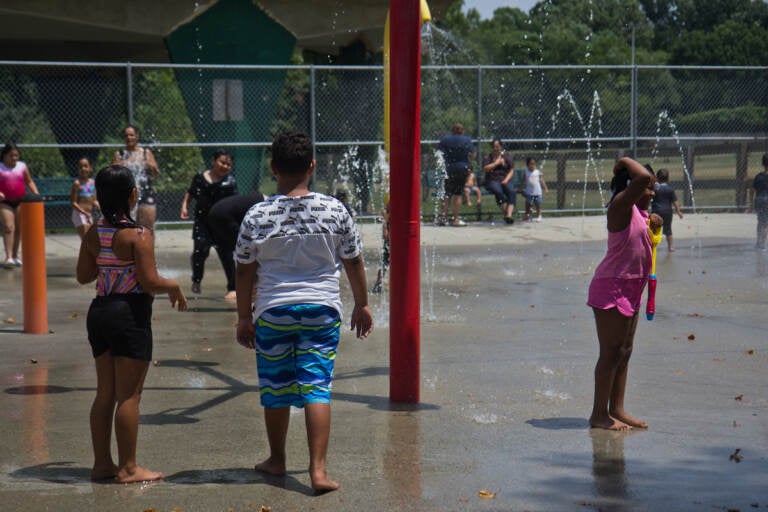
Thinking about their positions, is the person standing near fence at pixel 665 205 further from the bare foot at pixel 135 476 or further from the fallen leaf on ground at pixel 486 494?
the bare foot at pixel 135 476

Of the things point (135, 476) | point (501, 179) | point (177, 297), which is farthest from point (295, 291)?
point (501, 179)

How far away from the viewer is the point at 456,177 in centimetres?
1908

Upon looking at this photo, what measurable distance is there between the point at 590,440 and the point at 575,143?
1680cm

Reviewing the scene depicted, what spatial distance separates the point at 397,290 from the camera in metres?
6.57

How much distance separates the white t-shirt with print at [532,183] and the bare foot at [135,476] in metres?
15.5

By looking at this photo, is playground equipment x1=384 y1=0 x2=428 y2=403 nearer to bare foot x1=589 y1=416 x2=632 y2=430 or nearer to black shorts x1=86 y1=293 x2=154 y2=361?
bare foot x1=589 y1=416 x2=632 y2=430

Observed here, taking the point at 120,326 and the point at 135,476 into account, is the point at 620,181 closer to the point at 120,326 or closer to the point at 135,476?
the point at 120,326

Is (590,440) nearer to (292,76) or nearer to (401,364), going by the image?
(401,364)

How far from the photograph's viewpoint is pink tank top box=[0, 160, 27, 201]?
14.4 meters

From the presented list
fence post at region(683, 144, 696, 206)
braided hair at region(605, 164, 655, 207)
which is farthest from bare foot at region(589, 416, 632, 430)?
fence post at region(683, 144, 696, 206)

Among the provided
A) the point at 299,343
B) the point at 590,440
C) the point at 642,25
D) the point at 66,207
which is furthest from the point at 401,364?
the point at 642,25

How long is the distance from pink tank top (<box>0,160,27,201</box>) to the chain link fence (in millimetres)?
2960

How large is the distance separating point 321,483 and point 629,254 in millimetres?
2264

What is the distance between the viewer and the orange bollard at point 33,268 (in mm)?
9172
